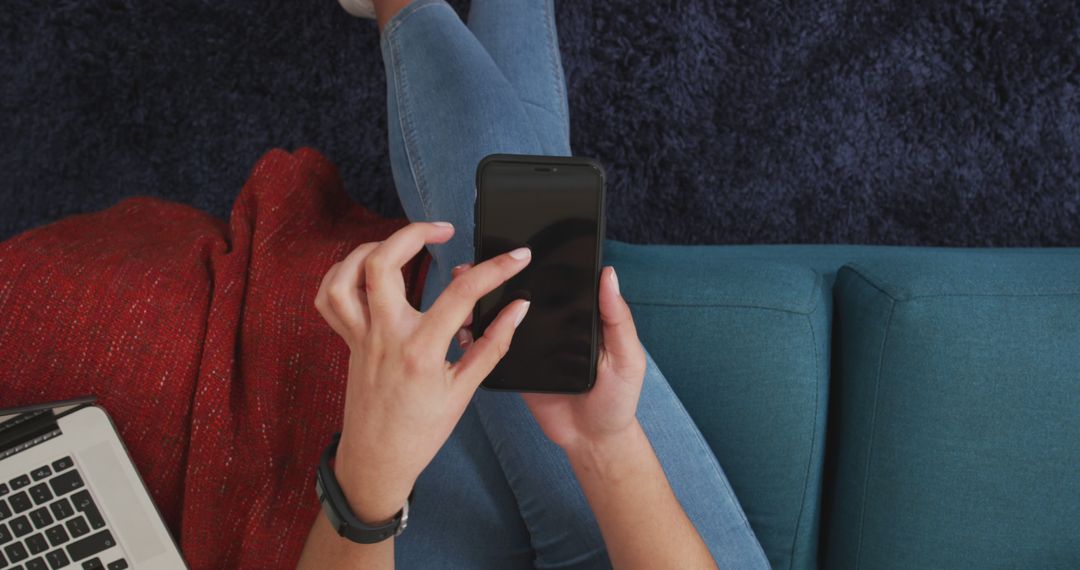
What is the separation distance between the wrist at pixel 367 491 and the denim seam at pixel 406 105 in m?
0.34

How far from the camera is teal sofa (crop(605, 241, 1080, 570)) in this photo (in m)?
0.82

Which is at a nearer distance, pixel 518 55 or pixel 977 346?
pixel 977 346

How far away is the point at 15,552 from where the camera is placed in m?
0.81

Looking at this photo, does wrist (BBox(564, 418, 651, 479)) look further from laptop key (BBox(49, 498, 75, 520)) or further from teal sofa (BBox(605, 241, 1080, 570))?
laptop key (BBox(49, 498, 75, 520))

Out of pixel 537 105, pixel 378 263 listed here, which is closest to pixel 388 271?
pixel 378 263

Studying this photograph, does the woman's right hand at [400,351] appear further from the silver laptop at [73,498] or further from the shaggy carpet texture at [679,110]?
the shaggy carpet texture at [679,110]

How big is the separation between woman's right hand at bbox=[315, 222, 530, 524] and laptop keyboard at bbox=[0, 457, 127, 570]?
0.38 meters

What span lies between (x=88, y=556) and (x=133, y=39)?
96cm

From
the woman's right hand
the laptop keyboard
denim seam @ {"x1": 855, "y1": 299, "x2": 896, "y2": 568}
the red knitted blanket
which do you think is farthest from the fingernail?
the laptop keyboard

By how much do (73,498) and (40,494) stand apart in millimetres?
35

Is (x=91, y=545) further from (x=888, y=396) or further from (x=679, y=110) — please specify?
(x=679, y=110)

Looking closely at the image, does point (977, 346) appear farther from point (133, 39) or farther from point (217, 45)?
point (133, 39)

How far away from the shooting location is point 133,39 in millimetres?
1368

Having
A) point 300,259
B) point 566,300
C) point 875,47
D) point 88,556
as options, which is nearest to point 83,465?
point 88,556
